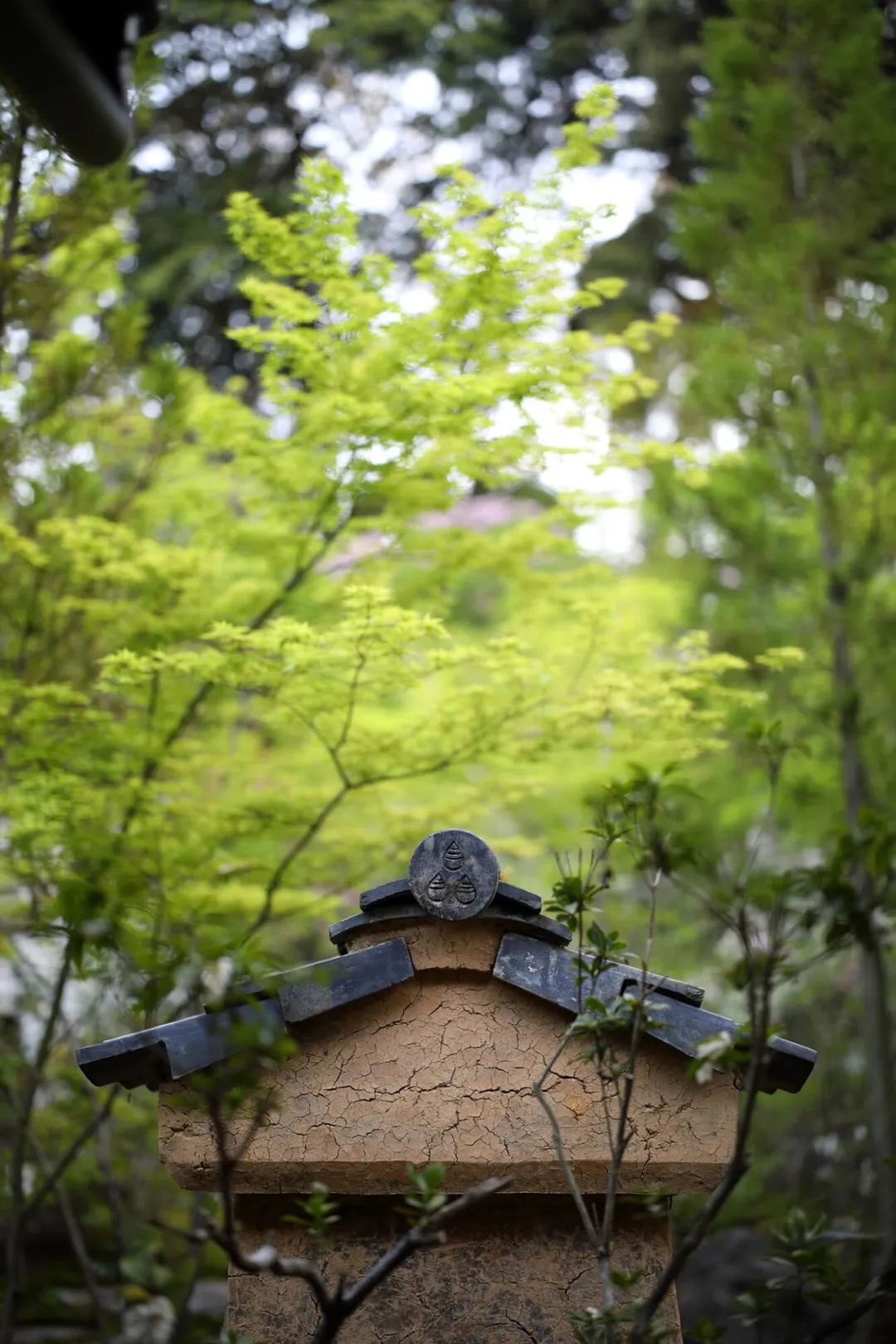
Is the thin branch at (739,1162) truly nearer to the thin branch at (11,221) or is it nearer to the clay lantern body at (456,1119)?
the clay lantern body at (456,1119)

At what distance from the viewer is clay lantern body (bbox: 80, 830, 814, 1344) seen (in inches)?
115

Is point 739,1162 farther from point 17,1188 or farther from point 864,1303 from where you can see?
point 17,1188

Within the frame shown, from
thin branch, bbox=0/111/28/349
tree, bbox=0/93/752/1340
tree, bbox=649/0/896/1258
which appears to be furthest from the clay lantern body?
tree, bbox=649/0/896/1258

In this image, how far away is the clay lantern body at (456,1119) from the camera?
2.92 metres

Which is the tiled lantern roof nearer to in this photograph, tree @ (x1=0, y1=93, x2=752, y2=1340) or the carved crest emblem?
the carved crest emblem

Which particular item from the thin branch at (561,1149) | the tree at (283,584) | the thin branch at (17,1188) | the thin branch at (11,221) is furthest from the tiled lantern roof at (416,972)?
the thin branch at (11,221)

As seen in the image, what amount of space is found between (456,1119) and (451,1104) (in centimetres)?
Answer: 4

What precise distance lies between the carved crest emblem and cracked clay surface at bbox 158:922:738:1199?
0.18 metres

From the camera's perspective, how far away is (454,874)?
291cm

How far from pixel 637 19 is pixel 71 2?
34.3ft

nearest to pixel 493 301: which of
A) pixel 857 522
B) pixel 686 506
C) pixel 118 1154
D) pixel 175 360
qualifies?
pixel 175 360

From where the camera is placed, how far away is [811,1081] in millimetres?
9680

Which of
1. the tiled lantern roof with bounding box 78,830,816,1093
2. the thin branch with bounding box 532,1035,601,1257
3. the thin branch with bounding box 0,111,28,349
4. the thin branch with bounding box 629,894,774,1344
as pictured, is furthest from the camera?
the thin branch with bounding box 0,111,28,349

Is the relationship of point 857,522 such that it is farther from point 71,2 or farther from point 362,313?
point 71,2
